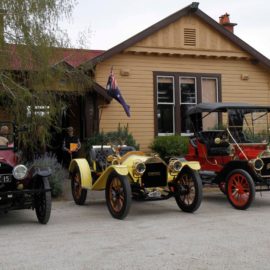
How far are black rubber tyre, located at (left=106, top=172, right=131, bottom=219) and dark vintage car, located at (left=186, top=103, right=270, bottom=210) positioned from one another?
7.69 feet

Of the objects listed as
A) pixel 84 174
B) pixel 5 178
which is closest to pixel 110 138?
pixel 84 174

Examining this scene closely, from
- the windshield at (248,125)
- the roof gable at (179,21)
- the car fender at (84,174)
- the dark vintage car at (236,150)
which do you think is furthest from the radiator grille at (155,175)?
the roof gable at (179,21)

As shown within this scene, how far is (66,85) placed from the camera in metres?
11.4

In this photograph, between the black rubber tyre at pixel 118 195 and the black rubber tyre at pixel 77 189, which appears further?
the black rubber tyre at pixel 77 189

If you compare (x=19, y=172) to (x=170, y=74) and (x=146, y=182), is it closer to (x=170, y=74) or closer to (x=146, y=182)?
(x=146, y=182)

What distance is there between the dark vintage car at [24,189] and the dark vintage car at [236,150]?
11.9 ft

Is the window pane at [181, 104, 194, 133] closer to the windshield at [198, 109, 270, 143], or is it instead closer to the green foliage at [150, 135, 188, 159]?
the green foliage at [150, 135, 188, 159]

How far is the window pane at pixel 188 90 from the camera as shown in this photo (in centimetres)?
1645

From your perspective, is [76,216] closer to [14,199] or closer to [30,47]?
[14,199]

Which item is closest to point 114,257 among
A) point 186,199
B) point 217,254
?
point 217,254

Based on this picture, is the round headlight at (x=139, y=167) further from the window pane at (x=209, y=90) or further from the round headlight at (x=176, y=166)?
the window pane at (x=209, y=90)

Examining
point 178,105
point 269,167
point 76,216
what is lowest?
point 76,216

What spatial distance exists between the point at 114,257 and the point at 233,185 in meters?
4.27

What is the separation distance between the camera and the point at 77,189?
10391 millimetres
